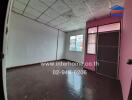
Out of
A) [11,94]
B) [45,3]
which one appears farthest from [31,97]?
[45,3]

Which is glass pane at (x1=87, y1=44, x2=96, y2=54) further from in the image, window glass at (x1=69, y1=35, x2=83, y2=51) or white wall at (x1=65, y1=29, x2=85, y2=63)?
window glass at (x1=69, y1=35, x2=83, y2=51)

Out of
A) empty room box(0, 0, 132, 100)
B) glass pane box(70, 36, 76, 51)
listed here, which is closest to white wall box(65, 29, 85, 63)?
empty room box(0, 0, 132, 100)

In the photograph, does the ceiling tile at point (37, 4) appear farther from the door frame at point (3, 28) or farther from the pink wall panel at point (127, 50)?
the door frame at point (3, 28)

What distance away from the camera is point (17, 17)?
4832mm

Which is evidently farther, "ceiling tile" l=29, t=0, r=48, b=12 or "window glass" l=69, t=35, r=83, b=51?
"window glass" l=69, t=35, r=83, b=51

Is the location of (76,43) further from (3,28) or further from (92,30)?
(3,28)

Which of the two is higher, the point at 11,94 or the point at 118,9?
the point at 118,9

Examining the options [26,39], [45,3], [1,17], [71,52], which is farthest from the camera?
[71,52]

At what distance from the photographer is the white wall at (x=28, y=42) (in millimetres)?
4660

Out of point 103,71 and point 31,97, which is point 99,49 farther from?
point 31,97

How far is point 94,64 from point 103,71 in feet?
2.04

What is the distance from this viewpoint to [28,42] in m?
5.52

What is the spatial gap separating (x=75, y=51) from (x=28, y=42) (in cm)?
397

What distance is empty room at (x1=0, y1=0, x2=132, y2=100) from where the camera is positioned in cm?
244
